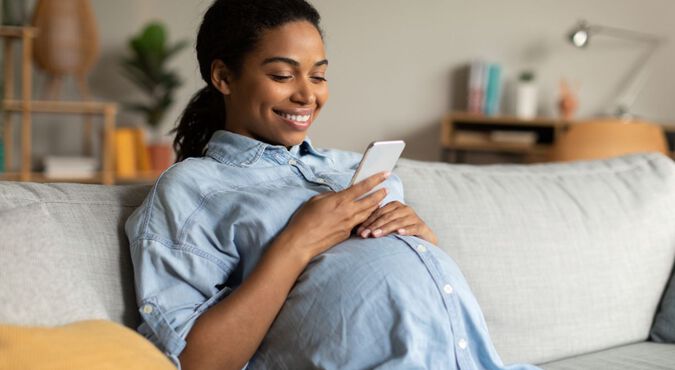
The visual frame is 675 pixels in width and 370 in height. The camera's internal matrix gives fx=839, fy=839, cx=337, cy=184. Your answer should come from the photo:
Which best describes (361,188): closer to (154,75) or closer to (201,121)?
(201,121)

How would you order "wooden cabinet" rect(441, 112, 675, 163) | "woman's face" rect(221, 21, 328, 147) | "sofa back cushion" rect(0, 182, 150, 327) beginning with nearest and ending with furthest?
1. "sofa back cushion" rect(0, 182, 150, 327)
2. "woman's face" rect(221, 21, 328, 147)
3. "wooden cabinet" rect(441, 112, 675, 163)

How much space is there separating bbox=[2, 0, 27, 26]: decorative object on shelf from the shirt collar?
3458mm

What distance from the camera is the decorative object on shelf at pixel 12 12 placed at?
14.6 ft

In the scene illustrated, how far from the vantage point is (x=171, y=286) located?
1.23 m

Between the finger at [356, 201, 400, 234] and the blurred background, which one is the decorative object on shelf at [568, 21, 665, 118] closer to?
the blurred background

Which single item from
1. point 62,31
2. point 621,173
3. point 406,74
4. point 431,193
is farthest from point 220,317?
point 406,74

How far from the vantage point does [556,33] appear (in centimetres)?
515

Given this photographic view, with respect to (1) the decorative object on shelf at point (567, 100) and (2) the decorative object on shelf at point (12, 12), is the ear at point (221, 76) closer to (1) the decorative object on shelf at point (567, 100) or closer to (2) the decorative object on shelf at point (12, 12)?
(2) the decorative object on shelf at point (12, 12)

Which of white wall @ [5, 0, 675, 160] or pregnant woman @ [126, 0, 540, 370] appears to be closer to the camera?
pregnant woman @ [126, 0, 540, 370]

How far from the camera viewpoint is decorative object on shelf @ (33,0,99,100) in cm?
466

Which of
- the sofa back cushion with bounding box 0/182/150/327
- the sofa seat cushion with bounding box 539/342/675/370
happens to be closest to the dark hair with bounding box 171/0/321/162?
the sofa back cushion with bounding box 0/182/150/327

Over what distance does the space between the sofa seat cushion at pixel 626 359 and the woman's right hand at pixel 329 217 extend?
1.78 feet

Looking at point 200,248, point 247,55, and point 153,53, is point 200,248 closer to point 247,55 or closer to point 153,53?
point 247,55

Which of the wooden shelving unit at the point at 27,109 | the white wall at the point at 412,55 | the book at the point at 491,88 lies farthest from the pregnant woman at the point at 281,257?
the white wall at the point at 412,55
